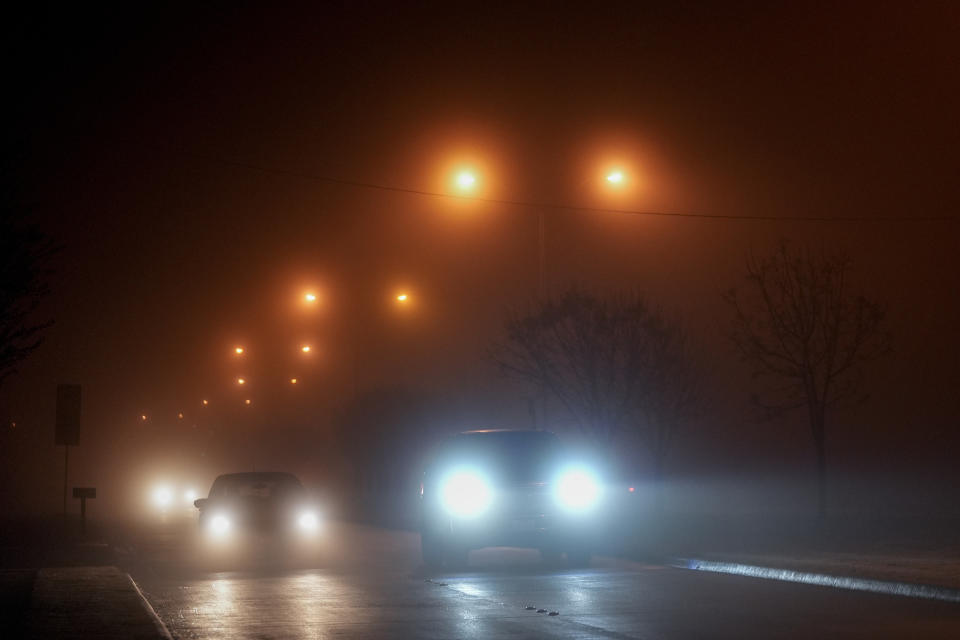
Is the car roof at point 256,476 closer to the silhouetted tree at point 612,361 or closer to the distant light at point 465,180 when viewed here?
the silhouetted tree at point 612,361

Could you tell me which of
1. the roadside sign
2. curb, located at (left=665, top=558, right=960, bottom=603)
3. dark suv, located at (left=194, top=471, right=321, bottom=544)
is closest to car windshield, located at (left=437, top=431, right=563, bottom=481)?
curb, located at (left=665, top=558, right=960, bottom=603)

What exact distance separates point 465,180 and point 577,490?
12.4m

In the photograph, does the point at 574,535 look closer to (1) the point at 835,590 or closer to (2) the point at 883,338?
(1) the point at 835,590

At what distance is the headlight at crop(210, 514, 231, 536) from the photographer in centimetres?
2800

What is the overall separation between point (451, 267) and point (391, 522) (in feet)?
27.0

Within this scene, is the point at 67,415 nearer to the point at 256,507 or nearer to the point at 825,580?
the point at 256,507

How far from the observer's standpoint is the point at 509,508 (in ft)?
62.7

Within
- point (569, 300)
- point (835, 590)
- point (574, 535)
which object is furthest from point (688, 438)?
point (835, 590)

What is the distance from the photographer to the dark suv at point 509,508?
1911 centimetres

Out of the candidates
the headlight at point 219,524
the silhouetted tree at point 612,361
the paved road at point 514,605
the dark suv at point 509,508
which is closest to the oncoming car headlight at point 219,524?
the headlight at point 219,524

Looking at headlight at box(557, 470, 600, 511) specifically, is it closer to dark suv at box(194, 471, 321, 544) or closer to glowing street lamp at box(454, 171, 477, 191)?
dark suv at box(194, 471, 321, 544)

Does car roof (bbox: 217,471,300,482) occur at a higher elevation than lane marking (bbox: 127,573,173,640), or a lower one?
higher

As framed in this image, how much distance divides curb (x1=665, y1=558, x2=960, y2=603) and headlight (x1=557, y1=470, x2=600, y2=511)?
61.0 inches

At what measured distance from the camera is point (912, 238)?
109 ft
